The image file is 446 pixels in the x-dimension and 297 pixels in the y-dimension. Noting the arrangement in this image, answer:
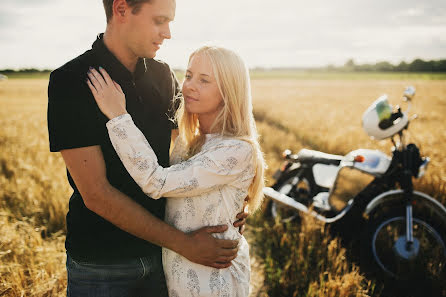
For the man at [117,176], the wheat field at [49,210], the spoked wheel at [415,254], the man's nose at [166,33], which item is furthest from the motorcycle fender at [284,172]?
the man's nose at [166,33]

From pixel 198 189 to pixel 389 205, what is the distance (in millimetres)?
2612

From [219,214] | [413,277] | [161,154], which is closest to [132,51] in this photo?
[161,154]

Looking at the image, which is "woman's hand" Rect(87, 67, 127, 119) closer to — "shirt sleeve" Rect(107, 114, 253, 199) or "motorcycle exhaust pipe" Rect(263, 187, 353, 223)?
"shirt sleeve" Rect(107, 114, 253, 199)

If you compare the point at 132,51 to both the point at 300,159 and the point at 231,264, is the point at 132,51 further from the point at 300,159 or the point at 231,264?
the point at 300,159

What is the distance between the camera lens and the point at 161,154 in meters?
1.78

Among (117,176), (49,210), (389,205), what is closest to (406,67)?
(389,205)

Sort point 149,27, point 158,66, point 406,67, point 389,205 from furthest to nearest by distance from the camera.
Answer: point 406,67 → point 389,205 → point 158,66 → point 149,27

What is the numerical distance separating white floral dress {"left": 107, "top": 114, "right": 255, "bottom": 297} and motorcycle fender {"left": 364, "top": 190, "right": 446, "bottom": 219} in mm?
2098

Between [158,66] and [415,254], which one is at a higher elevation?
[158,66]

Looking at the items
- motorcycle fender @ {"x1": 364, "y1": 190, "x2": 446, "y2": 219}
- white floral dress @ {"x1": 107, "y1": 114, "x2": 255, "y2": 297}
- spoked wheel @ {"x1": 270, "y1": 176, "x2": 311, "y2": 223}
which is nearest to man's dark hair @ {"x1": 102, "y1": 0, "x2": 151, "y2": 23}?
white floral dress @ {"x1": 107, "y1": 114, "x2": 255, "y2": 297}

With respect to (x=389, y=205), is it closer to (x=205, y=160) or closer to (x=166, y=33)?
(x=205, y=160)

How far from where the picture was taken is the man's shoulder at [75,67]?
1399mm

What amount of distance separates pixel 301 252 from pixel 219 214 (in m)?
2.09

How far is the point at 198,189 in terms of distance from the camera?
1570 millimetres
